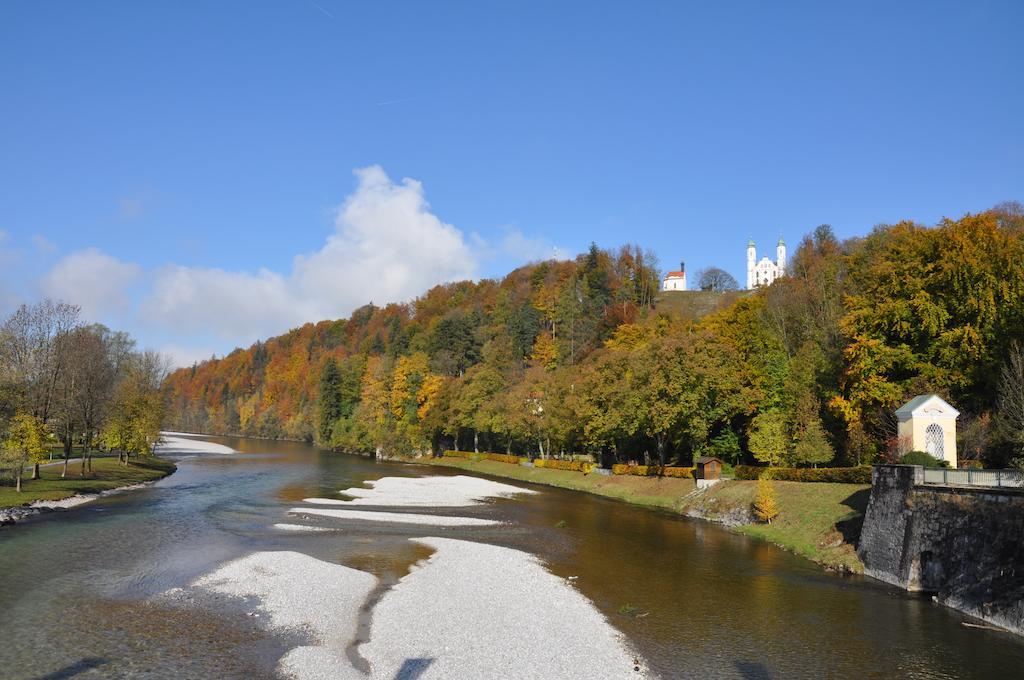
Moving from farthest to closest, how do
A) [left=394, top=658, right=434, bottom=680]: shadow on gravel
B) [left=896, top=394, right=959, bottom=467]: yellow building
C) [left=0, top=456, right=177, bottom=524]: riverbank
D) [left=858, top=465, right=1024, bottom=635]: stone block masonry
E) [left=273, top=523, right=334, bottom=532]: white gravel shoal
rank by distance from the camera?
[left=0, top=456, right=177, bottom=524]: riverbank
[left=273, top=523, right=334, bottom=532]: white gravel shoal
[left=896, top=394, right=959, bottom=467]: yellow building
[left=858, top=465, right=1024, bottom=635]: stone block masonry
[left=394, top=658, right=434, bottom=680]: shadow on gravel

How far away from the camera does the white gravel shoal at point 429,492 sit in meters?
53.0

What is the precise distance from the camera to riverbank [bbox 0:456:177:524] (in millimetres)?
41188

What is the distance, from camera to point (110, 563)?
29172 millimetres

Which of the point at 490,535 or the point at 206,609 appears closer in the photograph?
the point at 206,609

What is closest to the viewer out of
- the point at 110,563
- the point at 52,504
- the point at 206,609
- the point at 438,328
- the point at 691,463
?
the point at 206,609

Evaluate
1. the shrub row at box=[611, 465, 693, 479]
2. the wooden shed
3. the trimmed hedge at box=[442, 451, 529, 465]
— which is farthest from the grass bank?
the trimmed hedge at box=[442, 451, 529, 465]

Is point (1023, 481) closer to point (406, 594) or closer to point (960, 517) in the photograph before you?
point (960, 517)

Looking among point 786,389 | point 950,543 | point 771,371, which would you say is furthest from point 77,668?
point 771,371

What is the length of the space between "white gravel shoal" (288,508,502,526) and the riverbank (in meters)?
16.5

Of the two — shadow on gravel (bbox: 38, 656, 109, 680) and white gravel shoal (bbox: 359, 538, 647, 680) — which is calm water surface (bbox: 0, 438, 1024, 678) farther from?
white gravel shoal (bbox: 359, 538, 647, 680)

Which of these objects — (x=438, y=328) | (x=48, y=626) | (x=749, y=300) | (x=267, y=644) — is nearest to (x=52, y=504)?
(x=48, y=626)

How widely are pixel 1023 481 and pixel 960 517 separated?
10.5ft

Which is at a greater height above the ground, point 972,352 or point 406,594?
point 972,352

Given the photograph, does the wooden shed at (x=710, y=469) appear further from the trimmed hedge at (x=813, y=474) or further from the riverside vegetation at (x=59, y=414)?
the riverside vegetation at (x=59, y=414)
